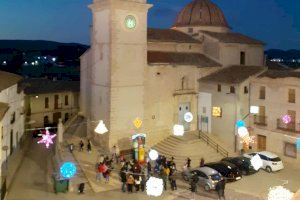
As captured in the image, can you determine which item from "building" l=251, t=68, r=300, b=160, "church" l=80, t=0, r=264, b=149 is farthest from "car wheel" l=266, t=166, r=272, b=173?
"church" l=80, t=0, r=264, b=149

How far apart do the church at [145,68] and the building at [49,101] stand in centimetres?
998

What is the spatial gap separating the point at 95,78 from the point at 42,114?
49.8 feet

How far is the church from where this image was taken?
3147 cm

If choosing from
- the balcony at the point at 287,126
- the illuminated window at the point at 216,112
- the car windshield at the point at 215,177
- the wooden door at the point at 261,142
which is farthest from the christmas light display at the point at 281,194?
the illuminated window at the point at 216,112

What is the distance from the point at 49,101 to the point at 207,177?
27.8 metres

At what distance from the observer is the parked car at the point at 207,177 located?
24.9m

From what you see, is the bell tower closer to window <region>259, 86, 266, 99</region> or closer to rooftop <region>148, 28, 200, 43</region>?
rooftop <region>148, 28, 200, 43</region>

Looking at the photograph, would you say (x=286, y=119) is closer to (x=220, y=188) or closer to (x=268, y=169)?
(x=268, y=169)

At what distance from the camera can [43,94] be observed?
46.1m

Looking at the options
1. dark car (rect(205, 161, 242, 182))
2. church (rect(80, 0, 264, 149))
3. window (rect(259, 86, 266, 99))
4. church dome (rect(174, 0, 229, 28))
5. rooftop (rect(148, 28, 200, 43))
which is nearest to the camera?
dark car (rect(205, 161, 242, 182))

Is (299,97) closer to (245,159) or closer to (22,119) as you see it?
(245,159)

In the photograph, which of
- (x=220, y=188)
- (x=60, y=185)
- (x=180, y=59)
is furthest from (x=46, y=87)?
(x=220, y=188)

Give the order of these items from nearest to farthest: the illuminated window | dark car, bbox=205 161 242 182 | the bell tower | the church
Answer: dark car, bbox=205 161 242 182, the bell tower, the church, the illuminated window

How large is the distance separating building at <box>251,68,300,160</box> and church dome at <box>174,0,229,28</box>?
10.6 m
